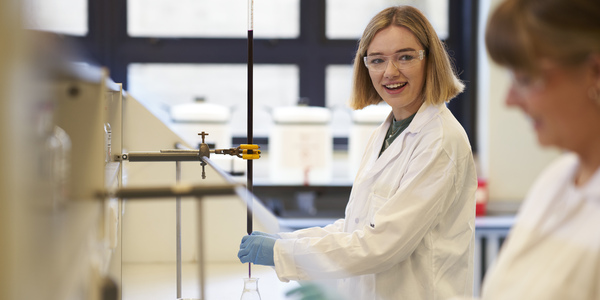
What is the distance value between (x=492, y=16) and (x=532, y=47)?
6 cm

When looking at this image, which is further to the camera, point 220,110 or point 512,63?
point 220,110

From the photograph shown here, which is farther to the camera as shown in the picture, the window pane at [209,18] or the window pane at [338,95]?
the window pane at [338,95]

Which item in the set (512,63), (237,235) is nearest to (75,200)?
(512,63)

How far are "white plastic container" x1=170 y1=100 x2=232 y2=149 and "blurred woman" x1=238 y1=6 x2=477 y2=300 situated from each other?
1280 millimetres

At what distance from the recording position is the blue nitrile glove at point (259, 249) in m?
1.22

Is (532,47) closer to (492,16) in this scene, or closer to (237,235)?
(492,16)

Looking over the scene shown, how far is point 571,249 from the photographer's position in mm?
585

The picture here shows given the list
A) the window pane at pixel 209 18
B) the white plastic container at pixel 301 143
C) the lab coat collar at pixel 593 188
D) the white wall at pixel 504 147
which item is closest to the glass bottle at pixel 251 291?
the lab coat collar at pixel 593 188

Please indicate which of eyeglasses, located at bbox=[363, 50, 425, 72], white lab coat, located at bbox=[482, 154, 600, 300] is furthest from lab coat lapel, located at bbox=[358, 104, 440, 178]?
white lab coat, located at bbox=[482, 154, 600, 300]

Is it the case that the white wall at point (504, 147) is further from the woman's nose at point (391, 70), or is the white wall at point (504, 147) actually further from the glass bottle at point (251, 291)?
the glass bottle at point (251, 291)

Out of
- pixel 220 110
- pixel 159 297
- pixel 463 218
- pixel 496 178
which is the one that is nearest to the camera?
pixel 463 218

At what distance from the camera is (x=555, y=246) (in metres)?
0.61

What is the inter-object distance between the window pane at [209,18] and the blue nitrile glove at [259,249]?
2.00m

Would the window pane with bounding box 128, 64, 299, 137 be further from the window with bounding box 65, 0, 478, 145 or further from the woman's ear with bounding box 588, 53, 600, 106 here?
the woman's ear with bounding box 588, 53, 600, 106
